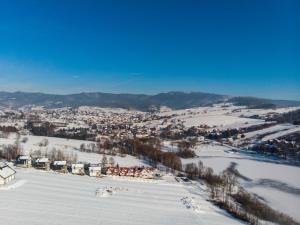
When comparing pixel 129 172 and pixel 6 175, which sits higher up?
pixel 6 175

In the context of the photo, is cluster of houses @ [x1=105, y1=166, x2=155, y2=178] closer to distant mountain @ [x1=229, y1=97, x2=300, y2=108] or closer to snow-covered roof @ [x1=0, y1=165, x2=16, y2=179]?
snow-covered roof @ [x1=0, y1=165, x2=16, y2=179]

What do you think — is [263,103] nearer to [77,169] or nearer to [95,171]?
[77,169]

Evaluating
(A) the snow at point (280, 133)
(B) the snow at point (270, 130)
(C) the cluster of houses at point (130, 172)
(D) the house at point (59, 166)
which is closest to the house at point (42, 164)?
(D) the house at point (59, 166)

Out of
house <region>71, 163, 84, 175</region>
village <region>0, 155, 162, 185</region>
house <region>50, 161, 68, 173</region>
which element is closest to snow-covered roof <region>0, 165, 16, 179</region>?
village <region>0, 155, 162, 185</region>

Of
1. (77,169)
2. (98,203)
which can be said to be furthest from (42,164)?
(98,203)

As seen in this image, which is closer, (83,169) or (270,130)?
(83,169)

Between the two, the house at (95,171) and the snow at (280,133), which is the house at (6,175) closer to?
the house at (95,171)
